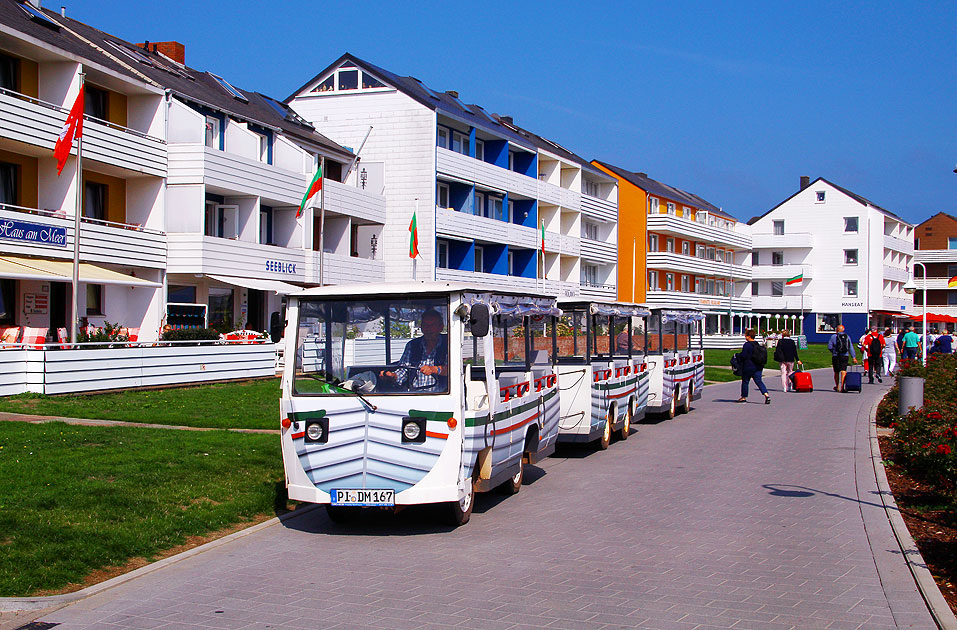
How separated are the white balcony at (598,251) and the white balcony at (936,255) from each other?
56.6m

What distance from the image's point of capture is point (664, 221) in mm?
73750

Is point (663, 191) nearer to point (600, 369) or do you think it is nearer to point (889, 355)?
point (889, 355)

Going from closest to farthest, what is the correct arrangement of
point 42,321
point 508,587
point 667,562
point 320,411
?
point 508,587 → point 667,562 → point 320,411 → point 42,321

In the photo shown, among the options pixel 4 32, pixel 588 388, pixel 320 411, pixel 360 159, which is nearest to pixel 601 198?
pixel 360 159

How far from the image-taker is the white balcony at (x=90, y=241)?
26141mm

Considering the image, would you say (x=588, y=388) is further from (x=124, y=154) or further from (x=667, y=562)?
(x=124, y=154)

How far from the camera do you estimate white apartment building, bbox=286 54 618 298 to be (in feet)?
149

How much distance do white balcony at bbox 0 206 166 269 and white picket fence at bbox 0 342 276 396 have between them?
15.6ft

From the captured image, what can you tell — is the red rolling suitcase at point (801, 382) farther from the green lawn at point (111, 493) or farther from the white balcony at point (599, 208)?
the white balcony at point (599, 208)

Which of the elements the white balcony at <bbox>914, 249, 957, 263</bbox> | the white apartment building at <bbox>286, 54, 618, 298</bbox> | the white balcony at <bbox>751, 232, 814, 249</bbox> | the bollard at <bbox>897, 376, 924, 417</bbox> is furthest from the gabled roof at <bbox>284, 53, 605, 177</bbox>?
the white balcony at <bbox>914, 249, 957, 263</bbox>

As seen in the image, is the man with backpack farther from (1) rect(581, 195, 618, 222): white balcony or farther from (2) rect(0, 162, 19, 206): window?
(1) rect(581, 195, 618, 222): white balcony

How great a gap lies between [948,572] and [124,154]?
27.1 metres

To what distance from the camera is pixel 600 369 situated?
53.7 feet

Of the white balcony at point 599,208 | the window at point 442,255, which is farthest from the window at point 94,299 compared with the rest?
the white balcony at point 599,208
